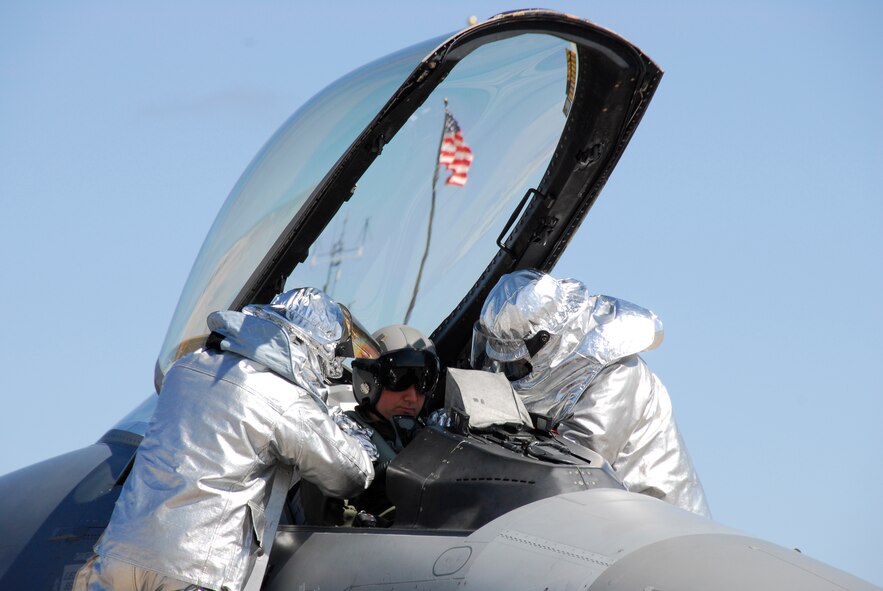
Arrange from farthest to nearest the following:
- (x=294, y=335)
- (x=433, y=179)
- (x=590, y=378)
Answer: (x=433, y=179) < (x=590, y=378) < (x=294, y=335)

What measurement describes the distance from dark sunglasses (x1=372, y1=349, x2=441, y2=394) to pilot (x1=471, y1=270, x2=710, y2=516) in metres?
0.50

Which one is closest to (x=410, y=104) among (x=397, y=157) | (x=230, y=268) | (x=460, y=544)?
(x=397, y=157)

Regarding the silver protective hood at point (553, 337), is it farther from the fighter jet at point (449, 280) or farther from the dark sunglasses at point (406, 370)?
the fighter jet at point (449, 280)

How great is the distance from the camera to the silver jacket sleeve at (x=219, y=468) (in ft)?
17.2

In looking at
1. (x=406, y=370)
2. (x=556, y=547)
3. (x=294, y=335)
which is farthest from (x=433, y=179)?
(x=556, y=547)

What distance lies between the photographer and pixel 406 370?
641 centimetres

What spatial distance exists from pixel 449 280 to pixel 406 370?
179cm

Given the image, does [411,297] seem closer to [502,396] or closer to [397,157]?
[397,157]

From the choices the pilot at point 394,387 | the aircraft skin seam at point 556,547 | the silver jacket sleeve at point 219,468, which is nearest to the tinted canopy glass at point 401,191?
the pilot at point 394,387

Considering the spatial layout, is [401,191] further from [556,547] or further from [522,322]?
[556,547]

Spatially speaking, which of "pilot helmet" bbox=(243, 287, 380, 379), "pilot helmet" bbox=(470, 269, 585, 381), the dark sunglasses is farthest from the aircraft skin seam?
"pilot helmet" bbox=(470, 269, 585, 381)

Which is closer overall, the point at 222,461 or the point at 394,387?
the point at 222,461

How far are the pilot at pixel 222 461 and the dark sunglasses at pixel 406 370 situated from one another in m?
0.66

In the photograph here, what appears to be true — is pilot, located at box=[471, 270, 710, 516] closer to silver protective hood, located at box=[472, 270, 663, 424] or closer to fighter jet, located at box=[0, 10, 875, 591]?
silver protective hood, located at box=[472, 270, 663, 424]
